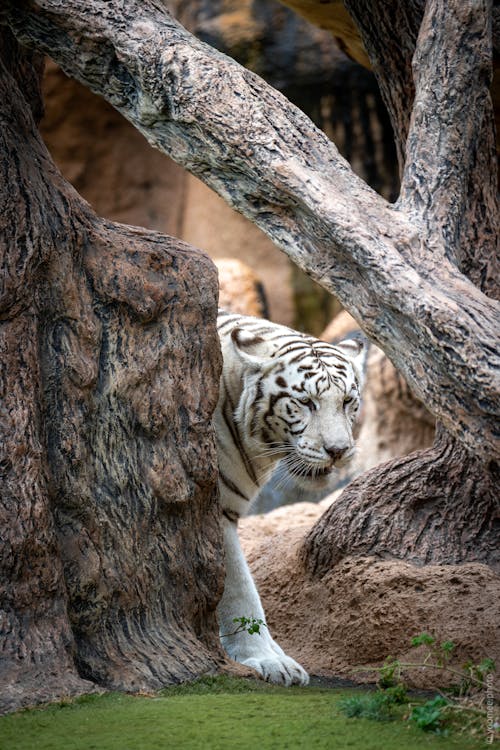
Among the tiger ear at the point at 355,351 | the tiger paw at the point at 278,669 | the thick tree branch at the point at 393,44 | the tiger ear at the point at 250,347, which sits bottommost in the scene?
the tiger paw at the point at 278,669

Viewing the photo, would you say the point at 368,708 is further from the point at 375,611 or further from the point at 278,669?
the point at 375,611

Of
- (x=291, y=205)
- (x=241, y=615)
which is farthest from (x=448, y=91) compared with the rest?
(x=241, y=615)

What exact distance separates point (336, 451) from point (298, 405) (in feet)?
1.06

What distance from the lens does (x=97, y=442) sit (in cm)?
392

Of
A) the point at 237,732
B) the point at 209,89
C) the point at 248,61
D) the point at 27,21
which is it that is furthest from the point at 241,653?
the point at 248,61

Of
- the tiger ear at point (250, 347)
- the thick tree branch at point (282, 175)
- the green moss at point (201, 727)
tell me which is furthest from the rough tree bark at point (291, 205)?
the tiger ear at point (250, 347)

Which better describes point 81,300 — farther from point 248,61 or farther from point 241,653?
point 248,61

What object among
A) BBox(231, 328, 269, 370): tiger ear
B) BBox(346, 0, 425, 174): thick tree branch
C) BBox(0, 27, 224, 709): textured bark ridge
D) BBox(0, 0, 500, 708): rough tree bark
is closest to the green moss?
BBox(0, 27, 224, 709): textured bark ridge

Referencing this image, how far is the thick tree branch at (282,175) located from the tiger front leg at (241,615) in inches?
61.7

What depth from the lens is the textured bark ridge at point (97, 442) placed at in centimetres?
354

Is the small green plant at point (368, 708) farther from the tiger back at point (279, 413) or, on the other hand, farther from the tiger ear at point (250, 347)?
the tiger ear at point (250, 347)

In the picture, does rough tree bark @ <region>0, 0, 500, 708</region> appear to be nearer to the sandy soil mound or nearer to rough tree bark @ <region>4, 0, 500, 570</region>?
rough tree bark @ <region>4, 0, 500, 570</region>

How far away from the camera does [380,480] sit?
5.53 m

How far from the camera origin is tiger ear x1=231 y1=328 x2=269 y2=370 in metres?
5.11
